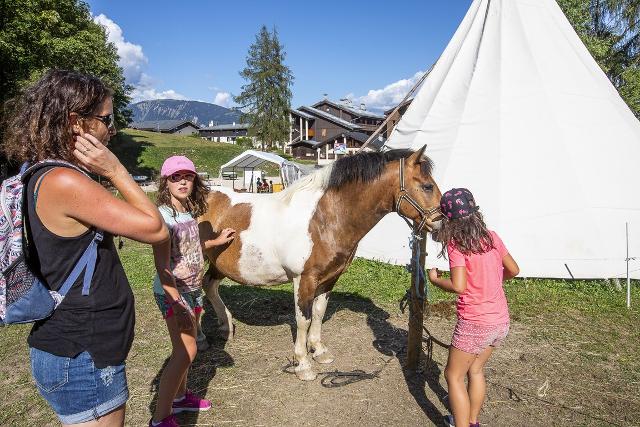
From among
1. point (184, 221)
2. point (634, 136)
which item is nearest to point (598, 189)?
point (634, 136)

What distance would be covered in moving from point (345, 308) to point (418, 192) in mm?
2736

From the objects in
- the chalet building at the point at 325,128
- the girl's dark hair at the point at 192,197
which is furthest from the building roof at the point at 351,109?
the girl's dark hair at the point at 192,197

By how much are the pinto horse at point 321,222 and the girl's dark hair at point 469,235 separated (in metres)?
0.89

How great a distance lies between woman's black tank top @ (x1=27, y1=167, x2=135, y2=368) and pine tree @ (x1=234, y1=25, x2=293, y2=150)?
42.3m

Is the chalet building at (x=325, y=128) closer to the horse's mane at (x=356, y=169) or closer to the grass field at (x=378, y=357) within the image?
the grass field at (x=378, y=357)

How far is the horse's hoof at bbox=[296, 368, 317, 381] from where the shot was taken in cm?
387

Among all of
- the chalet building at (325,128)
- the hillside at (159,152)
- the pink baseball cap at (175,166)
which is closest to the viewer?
the pink baseball cap at (175,166)

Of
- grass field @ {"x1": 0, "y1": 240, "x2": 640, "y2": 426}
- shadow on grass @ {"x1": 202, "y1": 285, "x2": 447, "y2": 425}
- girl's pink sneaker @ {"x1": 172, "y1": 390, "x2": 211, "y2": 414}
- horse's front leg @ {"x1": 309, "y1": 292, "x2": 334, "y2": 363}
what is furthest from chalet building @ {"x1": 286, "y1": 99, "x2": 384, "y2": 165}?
girl's pink sneaker @ {"x1": 172, "y1": 390, "x2": 211, "y2": 414}

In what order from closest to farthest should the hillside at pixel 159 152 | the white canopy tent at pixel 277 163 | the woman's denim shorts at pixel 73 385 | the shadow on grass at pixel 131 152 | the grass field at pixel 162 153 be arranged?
1. the woman's denim shorts at pixel 73 385
2. the white canopy tent at pixel 277 163
3. the shadow on grass at pixel 131 152
4. the grass field at pixel 162 153
5. the hillside at pixel 159 152

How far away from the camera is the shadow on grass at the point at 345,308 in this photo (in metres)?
3.73

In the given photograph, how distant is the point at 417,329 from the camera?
157 inches

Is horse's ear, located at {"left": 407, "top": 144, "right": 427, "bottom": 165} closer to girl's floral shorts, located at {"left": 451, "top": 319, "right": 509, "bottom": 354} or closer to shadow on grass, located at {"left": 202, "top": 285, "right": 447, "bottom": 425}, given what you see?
girl's floral shorts, located at {"left": 451, "top": 319, "right": 509, "bottom": 354}

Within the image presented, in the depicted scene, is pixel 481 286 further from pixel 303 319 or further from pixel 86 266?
pixel 86 266

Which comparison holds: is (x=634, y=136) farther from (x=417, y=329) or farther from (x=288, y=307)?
(x=288, y=307)
